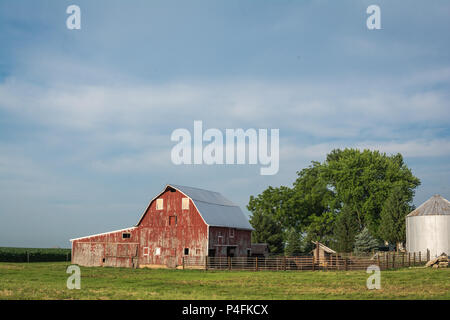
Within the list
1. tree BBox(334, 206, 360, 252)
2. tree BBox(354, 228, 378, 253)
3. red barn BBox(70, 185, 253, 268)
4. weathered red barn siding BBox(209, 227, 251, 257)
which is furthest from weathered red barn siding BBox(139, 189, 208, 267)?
tree BBox(334, 206, 360, 252)

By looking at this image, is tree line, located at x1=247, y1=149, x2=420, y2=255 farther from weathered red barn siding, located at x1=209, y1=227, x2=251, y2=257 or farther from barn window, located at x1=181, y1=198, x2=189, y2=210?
barn window, located at x1=181, y1=198, x2=189, y2=210

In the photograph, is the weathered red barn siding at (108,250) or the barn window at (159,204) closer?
the barn window at (159,204)

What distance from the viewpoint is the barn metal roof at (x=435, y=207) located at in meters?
54.0

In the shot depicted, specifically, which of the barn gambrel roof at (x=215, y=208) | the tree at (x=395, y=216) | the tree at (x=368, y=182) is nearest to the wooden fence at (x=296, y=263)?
the barn gambrel roof at (x=215, y=208)

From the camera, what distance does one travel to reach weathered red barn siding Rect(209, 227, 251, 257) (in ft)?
157

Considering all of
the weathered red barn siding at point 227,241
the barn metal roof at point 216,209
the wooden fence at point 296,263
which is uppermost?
the barn metal roof at point 216,209

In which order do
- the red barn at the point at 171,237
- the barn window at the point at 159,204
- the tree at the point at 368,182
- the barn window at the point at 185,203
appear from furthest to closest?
the tree at the point at 368,182 → the barn window at the point at 159,204 → the barn window at the point at 185,203 → the red barn at the point at 171,237

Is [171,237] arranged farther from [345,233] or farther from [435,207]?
[345,233]

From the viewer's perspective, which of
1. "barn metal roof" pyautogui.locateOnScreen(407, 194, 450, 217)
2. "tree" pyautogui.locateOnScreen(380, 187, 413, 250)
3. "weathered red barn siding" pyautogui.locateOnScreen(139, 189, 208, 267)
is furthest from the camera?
"tree" pyautogui.locateOnScreen(380, 187, 413, 250)

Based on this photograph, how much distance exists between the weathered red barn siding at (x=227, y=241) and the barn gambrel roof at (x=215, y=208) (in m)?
0.52

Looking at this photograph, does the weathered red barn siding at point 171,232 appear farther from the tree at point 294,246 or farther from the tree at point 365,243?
the tree at point 365,243

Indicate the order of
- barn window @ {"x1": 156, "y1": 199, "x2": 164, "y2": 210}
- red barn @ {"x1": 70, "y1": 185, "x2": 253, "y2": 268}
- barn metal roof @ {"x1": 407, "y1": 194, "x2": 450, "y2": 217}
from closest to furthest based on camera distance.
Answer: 1. red barn @ {"x1": 70, "y1": 185, "x2": 253, "y2": 268}
2. barn window @ {"x1": 156, "y1": 199, "x2": 164, "y2": 210}
3. barn metal roof @ {"x1": 407, "y1": 194, "x2": 450, "y2": 217}

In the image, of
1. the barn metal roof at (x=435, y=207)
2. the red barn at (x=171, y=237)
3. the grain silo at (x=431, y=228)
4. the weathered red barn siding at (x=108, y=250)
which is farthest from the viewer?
the barn metal roof at (x=435, y=207)
